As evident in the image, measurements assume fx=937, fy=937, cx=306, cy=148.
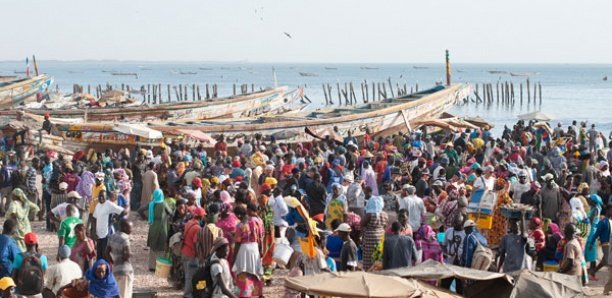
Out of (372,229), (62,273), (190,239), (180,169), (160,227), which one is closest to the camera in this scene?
(62,273)

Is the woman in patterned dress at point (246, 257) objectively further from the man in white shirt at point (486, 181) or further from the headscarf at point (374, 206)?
the man in white shirt at point (486, 181)

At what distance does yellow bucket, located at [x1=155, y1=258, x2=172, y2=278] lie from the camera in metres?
13.0

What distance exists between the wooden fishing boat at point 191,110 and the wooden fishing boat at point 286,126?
5633 mm

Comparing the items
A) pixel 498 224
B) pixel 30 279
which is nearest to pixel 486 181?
pixel 498 224

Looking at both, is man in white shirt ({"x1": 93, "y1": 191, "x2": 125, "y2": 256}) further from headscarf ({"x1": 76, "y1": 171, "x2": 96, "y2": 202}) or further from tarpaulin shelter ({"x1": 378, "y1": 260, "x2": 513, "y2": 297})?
tarpaulin shelter ({"x1": 378, "y1": 260, "x2": 513, "y2": 297})

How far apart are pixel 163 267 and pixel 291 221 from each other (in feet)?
6.37

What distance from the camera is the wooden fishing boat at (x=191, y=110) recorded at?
34562 millimetres

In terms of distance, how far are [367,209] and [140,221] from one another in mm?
7214

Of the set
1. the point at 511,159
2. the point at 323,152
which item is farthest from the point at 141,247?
the point at 511,159

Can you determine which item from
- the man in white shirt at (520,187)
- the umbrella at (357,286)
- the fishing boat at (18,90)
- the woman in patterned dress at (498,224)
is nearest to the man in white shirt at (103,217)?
the umbrella at (357,286)

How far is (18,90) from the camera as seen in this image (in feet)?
155

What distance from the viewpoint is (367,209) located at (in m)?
12.6

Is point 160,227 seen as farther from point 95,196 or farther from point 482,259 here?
point 482,259

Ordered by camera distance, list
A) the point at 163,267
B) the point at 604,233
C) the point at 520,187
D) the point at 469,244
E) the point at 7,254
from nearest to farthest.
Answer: the point at 7,254
the point at 469,244
the point at 163,267
the point at 604,233
the point at 520,187
